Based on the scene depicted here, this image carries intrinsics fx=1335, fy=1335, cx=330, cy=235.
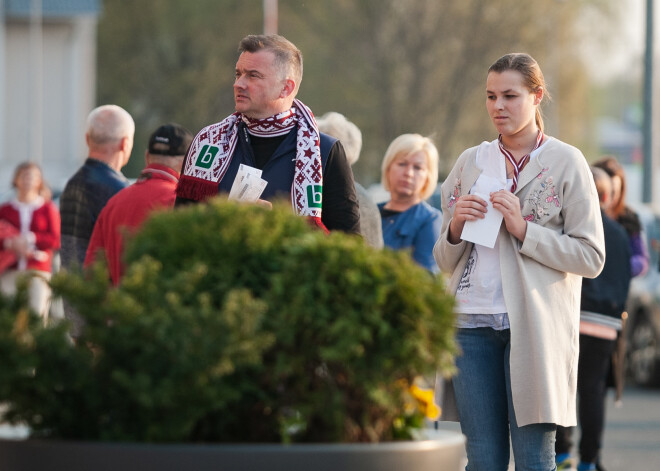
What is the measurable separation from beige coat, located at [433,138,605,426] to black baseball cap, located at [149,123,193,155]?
6.24ft

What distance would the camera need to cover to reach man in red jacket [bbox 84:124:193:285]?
19.7 feet

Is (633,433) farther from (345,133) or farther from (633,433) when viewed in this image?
(345,133)

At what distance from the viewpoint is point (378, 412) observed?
3.00 metres

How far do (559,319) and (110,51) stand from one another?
129 ft

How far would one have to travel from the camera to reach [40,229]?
1192cm

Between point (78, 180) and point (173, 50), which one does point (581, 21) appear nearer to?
point (173, 50)

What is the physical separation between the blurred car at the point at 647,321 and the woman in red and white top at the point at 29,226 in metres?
6.24

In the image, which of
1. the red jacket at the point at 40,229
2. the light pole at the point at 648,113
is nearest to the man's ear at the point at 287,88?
the red jacket at the point at 40,229

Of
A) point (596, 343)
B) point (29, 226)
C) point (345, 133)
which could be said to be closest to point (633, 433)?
point (596, 343)

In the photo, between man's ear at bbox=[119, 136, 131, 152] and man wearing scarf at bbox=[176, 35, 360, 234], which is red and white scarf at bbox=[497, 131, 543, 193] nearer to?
man wearing scarf at bbox=[176, 35, 360, 234]

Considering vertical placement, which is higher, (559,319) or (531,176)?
(531,176)

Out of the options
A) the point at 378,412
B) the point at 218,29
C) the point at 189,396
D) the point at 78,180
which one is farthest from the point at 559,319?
the point at 218,29

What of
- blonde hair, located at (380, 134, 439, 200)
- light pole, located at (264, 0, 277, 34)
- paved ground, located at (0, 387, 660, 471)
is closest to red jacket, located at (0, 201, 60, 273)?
paved ground, located at (0, 387, 660, 471)

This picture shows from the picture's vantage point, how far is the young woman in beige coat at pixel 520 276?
15.8ft
